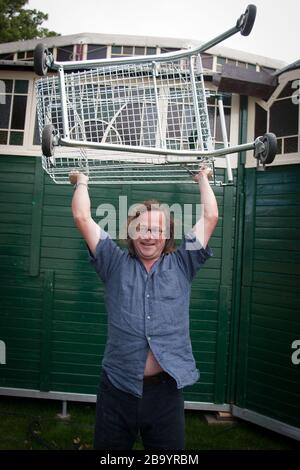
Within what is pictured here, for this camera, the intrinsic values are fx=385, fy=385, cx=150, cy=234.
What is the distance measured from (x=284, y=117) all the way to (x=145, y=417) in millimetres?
3240

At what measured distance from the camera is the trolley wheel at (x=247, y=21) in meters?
1.67

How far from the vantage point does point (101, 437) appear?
1946 mm

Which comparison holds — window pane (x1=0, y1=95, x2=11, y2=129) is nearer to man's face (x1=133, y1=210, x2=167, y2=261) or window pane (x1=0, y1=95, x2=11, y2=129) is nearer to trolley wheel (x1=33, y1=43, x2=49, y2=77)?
trolley wheel (x1=33, y1=43, x2=49, y2=77)

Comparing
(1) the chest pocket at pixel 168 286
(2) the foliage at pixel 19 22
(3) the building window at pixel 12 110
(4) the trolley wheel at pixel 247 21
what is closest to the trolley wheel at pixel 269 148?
(4) the trolley wheel at pixel 247 21

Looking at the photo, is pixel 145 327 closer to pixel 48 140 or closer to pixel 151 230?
pixel 151 230

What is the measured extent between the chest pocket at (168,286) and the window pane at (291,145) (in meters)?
2.51

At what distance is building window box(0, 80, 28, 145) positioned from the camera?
4.26 metres

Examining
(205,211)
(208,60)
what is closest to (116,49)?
(208,60)

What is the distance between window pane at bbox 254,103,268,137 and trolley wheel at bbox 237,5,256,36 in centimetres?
247

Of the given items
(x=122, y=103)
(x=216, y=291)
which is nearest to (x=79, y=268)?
(x=216, y=291)

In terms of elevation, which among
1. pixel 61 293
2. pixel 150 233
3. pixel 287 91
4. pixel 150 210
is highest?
pixel 287 91

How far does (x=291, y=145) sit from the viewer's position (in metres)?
3.87

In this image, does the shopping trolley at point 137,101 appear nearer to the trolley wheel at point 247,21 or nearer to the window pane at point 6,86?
the trolley wheel at point 247,21

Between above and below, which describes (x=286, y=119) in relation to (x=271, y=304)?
above
